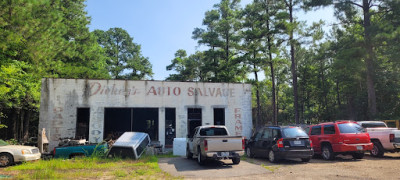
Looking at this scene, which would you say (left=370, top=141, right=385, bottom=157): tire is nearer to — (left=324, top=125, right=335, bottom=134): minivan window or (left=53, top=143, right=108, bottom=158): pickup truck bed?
(left=324, top=125, right=335, bottom=134): minivan window

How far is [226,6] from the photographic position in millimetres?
36281

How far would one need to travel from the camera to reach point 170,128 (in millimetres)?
18484

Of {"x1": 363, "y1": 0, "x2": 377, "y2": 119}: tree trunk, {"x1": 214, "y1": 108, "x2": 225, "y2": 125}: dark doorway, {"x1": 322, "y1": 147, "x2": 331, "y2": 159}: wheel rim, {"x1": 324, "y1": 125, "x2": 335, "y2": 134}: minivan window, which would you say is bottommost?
{"x1": 322, "y1": 147, "x2": 331, "y2": 159}: wheel rim

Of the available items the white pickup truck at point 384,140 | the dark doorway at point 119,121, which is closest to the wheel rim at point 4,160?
the dark doorway at point 119,121

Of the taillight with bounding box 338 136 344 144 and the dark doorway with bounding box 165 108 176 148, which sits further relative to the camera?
the dark doorway with bounding box 165 108 176 148

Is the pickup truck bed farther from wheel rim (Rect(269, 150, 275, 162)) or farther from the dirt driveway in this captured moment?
wheel rim (Rect(269, 150, 275, 162))

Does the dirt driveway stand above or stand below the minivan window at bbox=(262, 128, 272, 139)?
below

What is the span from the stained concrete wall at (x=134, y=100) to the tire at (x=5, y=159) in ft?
15.4

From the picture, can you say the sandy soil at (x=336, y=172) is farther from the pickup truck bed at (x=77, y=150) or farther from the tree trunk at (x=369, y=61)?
the tree trunk at (x=369, y=61)

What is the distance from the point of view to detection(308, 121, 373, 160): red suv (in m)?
11.1

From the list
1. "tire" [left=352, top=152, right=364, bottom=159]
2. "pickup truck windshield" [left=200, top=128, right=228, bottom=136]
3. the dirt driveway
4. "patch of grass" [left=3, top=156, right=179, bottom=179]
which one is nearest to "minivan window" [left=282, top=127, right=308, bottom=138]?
the dirt driveway

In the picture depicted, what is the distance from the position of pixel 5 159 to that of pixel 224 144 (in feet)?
30.2

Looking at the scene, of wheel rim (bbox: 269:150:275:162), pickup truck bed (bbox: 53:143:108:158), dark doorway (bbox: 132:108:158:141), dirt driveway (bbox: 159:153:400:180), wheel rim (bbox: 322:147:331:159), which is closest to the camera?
dirt driveway (bbox: 159:153:400:180)

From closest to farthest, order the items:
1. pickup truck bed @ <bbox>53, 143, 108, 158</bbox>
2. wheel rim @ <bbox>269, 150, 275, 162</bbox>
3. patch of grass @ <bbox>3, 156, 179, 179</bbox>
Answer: patch of grass @ <bbox>3, 156, 179, 179</bbox>, wheel rim @ <bbox>269, 150, 275, 162</bbox>, pickup truck bed @ <bbox>53, 143, 108, 158</bbox>
